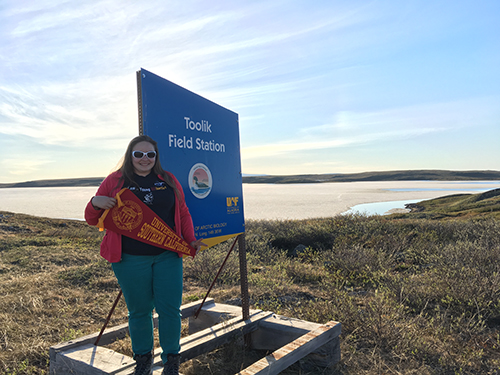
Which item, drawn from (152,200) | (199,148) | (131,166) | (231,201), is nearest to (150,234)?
(152,200)

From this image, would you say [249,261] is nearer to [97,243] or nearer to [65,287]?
[65,287]

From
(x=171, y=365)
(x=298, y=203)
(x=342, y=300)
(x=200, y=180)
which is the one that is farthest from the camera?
(x=298, y=203)

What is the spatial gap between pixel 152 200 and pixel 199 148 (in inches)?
35.0

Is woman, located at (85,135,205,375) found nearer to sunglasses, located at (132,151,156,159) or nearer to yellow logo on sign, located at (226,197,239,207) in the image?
sunglasses, located at (132,151,156,159)

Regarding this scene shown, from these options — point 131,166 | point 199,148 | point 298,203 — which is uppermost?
point 199,148

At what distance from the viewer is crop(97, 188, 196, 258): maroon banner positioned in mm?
2484

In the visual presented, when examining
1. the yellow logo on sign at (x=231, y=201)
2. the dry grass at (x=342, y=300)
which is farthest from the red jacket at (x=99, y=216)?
the dry grass at (x=342, y=300)

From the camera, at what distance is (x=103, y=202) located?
246 centimetres

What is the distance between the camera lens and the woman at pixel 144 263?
2.52 m

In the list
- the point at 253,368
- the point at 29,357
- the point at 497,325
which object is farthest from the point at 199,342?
the point at 497,325

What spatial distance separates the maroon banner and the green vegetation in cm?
143

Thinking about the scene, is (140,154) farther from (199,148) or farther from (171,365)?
(171,365)

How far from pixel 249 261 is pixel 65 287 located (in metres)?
3.36

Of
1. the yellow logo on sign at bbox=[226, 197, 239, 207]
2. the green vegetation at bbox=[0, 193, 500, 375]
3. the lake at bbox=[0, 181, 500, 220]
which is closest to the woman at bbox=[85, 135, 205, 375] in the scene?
the green vegetation at bbox=[0, 193, 500, 375]
